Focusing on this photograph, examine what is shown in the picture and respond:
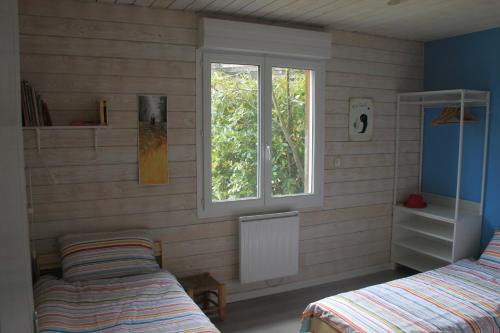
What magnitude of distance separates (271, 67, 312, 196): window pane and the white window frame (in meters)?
0.06

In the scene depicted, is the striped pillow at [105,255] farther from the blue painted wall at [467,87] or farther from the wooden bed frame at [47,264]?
the blue painted wall at [467,87]

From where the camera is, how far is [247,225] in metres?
3.52

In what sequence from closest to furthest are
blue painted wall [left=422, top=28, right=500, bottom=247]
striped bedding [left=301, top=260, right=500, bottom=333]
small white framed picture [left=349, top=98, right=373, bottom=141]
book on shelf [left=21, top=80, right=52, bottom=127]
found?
striped bedding [left=301, top=260, right=500, bottom=333] → book on shelf [left=21, top=80, right=52, bottom=127] → blue painted wall [left=422, top=28, right=500, bottom=247] → small white framed picture [left=349, top=98, right=373, bottom=141]

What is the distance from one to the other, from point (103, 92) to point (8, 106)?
261 cm

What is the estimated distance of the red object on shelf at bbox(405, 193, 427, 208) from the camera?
13.8 feet

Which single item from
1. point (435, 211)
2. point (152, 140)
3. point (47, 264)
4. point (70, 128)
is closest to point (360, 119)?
point (435, 211)

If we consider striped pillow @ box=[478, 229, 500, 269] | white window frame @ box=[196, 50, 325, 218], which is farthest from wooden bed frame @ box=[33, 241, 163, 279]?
striped pillow @ box=[478, 229, 500, 269]

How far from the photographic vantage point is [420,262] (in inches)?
168

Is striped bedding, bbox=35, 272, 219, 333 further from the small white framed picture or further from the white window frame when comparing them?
the small white framed picture

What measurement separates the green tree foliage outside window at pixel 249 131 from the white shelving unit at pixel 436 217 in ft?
3.85

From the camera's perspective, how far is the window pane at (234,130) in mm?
3469

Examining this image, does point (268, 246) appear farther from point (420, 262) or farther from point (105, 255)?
point (420, 262)

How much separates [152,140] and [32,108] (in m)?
0.85

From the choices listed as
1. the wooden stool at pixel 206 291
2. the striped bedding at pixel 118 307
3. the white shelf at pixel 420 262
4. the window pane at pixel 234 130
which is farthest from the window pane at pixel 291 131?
the striped bedding at pixel 118 307
